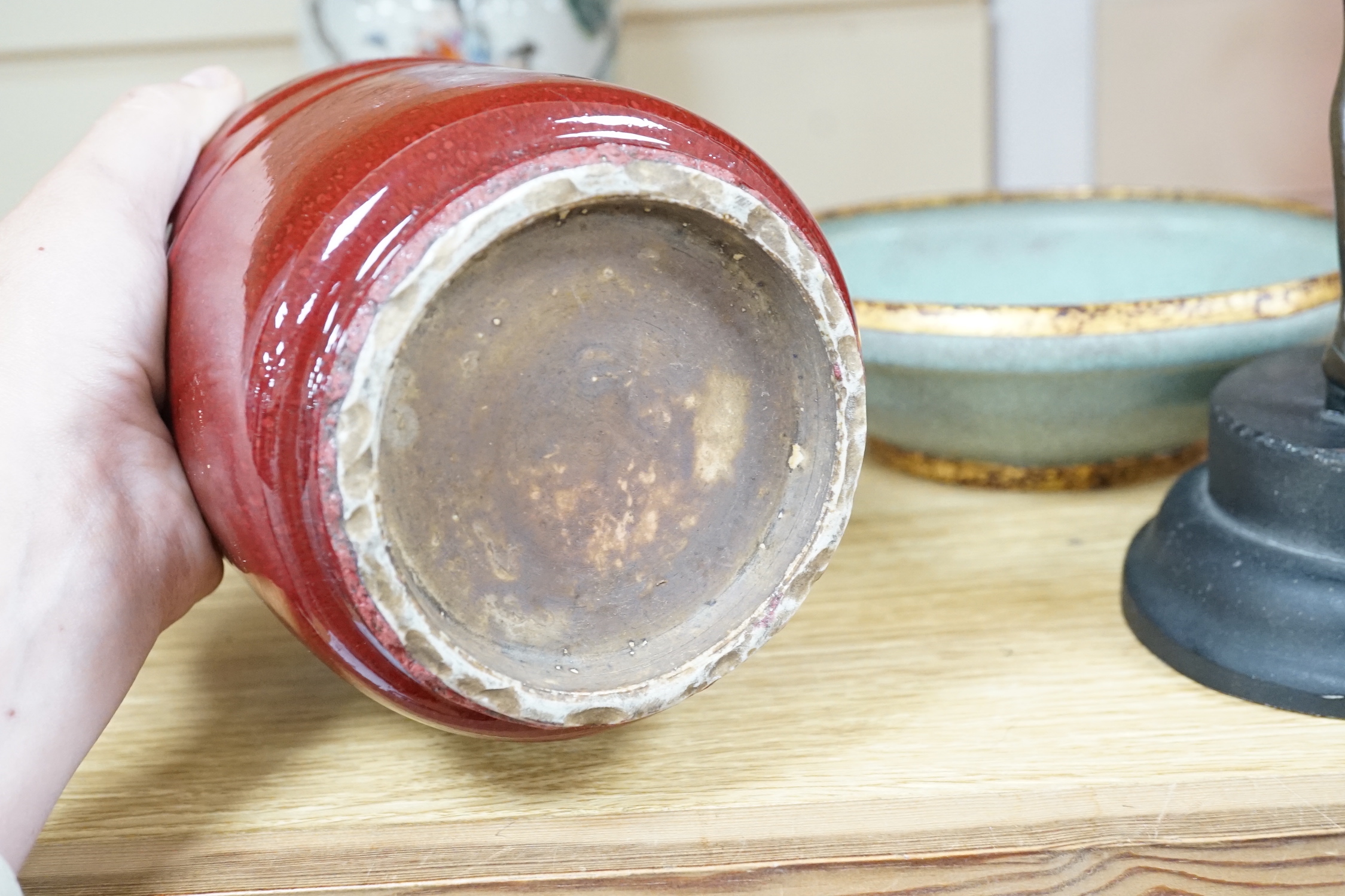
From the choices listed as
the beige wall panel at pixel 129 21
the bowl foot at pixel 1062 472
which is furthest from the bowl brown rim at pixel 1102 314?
the beige wall panel at pixel 129 21

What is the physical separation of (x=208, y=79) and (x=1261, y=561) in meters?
0.51

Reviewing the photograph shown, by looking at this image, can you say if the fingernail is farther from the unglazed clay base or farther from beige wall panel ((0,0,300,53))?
beige wall panel ((0,0,300,53))

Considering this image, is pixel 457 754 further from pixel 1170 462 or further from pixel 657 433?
pixel 1170 462

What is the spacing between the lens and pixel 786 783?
1.38 feet

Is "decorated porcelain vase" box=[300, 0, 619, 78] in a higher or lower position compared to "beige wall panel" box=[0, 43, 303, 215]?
higher

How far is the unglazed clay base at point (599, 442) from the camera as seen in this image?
0.33m

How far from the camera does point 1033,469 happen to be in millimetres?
667

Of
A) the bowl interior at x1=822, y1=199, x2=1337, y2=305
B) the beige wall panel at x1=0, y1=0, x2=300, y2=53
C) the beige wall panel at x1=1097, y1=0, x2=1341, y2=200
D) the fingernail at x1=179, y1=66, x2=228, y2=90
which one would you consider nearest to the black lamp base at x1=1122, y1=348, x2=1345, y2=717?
the bowl interior at x1=822, y1=199, x2=1337, y2=305

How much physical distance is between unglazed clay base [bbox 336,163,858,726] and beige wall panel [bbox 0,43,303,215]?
0.85 m

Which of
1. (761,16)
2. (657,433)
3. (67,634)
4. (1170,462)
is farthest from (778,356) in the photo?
(761,16)

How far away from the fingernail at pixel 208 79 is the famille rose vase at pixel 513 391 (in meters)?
0.14

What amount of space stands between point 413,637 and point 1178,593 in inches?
12.9

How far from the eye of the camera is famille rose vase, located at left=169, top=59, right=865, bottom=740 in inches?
12.8

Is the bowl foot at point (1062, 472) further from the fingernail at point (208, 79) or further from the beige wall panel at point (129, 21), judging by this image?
the beige wall panel at point (129, 21)
